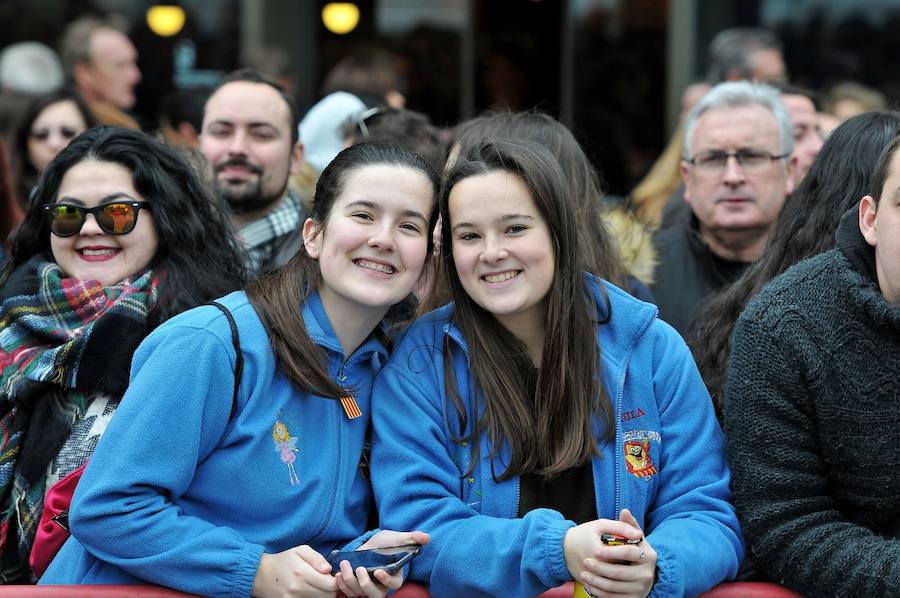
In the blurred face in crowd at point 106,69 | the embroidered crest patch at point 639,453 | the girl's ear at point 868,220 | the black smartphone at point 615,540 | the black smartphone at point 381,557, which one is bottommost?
the black smartphone at point 381,557

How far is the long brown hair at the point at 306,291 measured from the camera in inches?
122

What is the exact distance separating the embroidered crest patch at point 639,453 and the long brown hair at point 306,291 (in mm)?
738

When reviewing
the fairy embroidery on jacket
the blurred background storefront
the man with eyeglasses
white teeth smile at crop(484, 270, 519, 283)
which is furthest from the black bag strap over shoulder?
the blurred background storefront

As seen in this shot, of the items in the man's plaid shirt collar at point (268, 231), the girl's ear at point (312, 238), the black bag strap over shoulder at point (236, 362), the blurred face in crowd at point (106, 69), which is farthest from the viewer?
the blurred face in crowd at point (106, 69)

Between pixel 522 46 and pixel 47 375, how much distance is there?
989 cm

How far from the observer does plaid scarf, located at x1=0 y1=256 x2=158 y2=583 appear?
11.1 feet

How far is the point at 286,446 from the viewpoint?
3.08m

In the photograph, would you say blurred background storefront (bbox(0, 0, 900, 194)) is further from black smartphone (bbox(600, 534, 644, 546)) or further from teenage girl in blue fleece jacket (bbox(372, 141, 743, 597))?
black smartphone (bbox(600, 534, 644, 546))

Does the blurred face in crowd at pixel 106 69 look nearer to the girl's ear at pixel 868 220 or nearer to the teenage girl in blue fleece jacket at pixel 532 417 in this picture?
the teenage girl in blue fleece jacket at pixel 532 417

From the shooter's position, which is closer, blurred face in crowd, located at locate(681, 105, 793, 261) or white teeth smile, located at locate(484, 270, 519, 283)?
white teeth smile, located at locate(484, 270, 519, 283)

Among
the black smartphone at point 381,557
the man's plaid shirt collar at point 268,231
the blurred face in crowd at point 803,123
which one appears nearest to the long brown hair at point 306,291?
the black smartphone at point 381,557

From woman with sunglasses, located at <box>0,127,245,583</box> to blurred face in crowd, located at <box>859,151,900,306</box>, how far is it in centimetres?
189

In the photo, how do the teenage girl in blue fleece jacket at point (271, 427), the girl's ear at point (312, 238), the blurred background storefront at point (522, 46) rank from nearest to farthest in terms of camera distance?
the teenage girl in blue fleece jacket at point (271, 427) < the girl's ear at point (312, 238) < the blurred background storefront at point (522, 46)

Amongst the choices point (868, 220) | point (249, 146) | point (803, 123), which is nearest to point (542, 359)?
point (868, 220)
